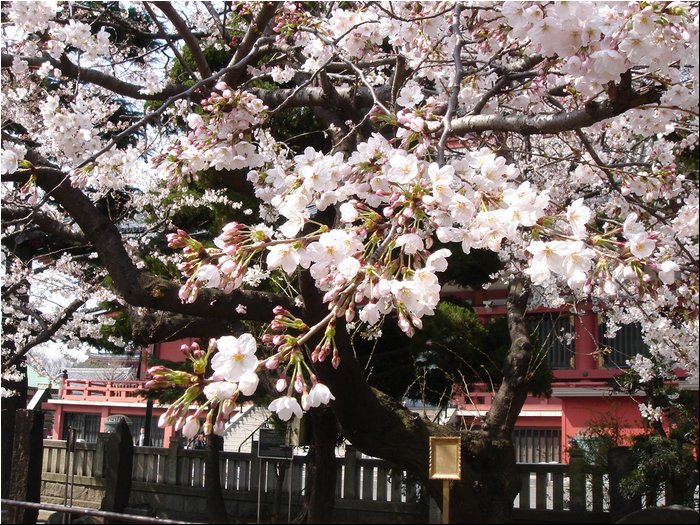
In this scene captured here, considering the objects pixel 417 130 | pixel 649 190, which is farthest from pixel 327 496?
pixel 417 130

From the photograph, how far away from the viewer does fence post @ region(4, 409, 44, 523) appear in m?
A: 7.09

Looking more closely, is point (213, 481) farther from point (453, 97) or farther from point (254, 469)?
point (453, 97)

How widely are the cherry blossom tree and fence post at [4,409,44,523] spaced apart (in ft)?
4.90

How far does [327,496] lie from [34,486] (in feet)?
9.21

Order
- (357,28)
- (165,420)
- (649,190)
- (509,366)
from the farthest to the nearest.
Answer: (509,366), (357,28), (649,190), (165,420)

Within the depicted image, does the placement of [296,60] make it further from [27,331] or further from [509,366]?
[27,331]

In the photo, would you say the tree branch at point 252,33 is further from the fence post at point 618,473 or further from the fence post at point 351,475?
the fence post at point 351,475

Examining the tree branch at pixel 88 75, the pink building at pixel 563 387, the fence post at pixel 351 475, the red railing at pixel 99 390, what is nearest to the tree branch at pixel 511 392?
the fence post at pixel 351 475

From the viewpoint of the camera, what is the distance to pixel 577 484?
A: 7316 mm

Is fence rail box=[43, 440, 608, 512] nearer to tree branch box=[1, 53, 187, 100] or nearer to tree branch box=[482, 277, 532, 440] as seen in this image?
tree branch box=[482, 277, 532, 440]

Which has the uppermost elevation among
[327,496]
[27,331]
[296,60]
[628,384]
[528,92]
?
[296,60]

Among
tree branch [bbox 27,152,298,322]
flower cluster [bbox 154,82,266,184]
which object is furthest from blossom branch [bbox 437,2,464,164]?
tree branch [bbox 27,152,298,322]

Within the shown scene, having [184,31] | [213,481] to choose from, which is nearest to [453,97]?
[184,31]

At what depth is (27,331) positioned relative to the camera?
961 centimetres
